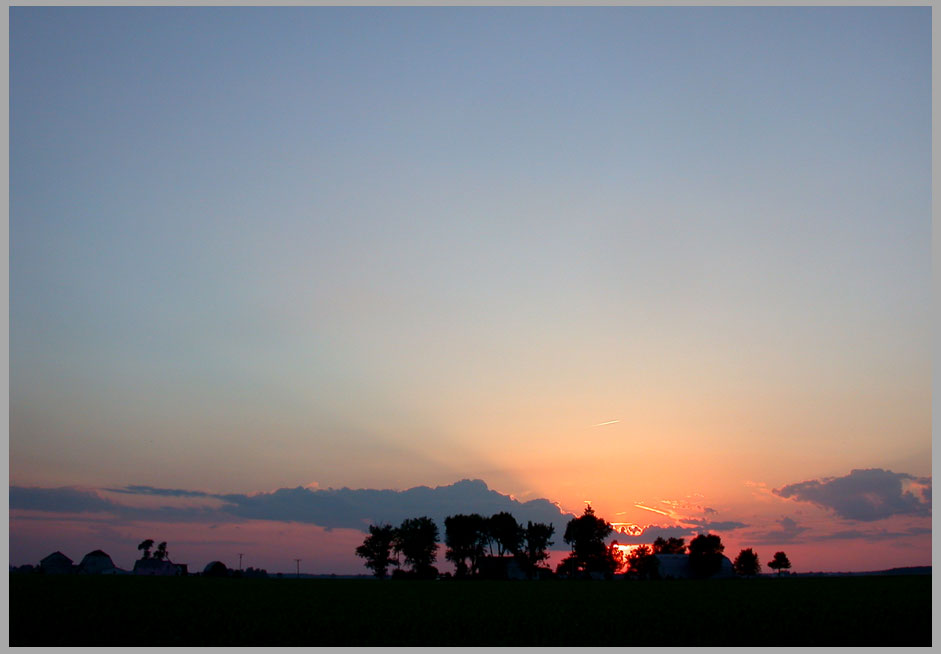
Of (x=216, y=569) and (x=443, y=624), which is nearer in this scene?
(x=443, y=624)

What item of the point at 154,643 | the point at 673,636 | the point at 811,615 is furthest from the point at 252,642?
the point at 811,615

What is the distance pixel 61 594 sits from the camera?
48531 mm

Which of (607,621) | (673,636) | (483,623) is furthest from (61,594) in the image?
(673,636)

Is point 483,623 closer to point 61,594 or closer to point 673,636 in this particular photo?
point 673,636

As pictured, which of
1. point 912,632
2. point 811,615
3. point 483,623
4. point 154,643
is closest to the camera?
point 154,643

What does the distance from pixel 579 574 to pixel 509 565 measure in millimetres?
18997

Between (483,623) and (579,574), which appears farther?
(579,574)

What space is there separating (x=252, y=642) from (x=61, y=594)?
27858 mm

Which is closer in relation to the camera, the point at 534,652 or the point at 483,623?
the point at 534,652

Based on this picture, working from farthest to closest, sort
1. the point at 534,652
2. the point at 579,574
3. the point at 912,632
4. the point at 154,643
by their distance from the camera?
the point at 579,574 < the point at 912,632 < the point at 154,643 < the point at 534,652

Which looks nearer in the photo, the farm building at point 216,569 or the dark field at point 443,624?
the dark field at point 443,624

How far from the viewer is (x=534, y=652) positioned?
2605 centimetres

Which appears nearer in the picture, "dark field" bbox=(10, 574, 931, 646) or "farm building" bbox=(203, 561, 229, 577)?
"dark field" bbox=(10, 574, 931, 646)

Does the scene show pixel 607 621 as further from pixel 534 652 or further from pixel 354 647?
pixel 354 647
